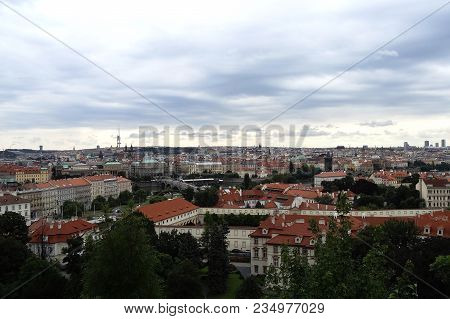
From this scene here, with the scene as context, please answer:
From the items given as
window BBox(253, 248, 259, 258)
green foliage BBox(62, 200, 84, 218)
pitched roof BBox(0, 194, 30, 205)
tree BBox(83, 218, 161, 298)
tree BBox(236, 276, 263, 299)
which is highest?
tree BBox(83, 218, 161, 298)

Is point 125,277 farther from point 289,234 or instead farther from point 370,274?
point 289,234

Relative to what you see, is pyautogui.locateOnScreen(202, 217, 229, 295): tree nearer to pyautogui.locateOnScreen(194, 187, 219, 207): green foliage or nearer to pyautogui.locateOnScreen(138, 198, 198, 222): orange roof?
pyautogui.locateOnScreen(138, 198, 198, 222): orange roof

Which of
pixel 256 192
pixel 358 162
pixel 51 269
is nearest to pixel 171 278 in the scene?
pixel 51 269

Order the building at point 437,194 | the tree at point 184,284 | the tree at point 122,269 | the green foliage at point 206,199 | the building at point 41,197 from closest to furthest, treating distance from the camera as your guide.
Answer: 1. the tree at point 122,269
2. the tree at point 184,284
3. the green foliage at point 206,199
4. the building at point 437,194
5. the building at point 41,197

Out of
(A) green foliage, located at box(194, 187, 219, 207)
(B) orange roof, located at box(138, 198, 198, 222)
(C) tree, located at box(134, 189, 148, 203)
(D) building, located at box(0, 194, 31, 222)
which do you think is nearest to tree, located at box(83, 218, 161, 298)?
(B) orange roof, located at box(138, 198, 198, 222)

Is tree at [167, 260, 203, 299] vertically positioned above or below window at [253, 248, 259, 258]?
above

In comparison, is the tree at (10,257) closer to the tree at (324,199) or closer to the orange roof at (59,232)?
the orange roof at (59,232)

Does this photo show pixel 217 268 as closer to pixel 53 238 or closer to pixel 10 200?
pixel 53 238

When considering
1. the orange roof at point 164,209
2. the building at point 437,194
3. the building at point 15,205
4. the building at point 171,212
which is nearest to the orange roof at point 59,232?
the building at point 171,212
